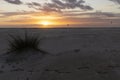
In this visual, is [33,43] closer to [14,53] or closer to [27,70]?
[14,53]

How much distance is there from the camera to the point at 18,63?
11102 mm

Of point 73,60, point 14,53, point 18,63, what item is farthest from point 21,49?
point 73,60

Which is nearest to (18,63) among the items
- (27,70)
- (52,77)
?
(27,70)

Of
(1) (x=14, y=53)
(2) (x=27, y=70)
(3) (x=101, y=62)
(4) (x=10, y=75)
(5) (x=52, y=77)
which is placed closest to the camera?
(5) (x=52, y=77)

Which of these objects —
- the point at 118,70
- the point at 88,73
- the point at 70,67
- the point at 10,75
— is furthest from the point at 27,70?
the point at 118,70

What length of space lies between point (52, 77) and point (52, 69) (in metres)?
1.00

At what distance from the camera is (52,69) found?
9586mm

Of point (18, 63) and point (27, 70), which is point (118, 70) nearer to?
point (27, 70)

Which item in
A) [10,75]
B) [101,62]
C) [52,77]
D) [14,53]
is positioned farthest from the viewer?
[14,53]

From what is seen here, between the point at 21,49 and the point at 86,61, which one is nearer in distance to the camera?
the point at 86,61

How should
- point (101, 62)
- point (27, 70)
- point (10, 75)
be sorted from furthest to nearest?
point (101, 62) → point (27, 70) → point (10, 75)

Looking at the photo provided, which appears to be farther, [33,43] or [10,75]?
[33,43]

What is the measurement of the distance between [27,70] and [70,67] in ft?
4.75

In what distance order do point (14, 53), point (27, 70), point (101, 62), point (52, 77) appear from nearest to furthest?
point (52, 77) → point (27, 70) → point (101, 62) → point (14, 53)
